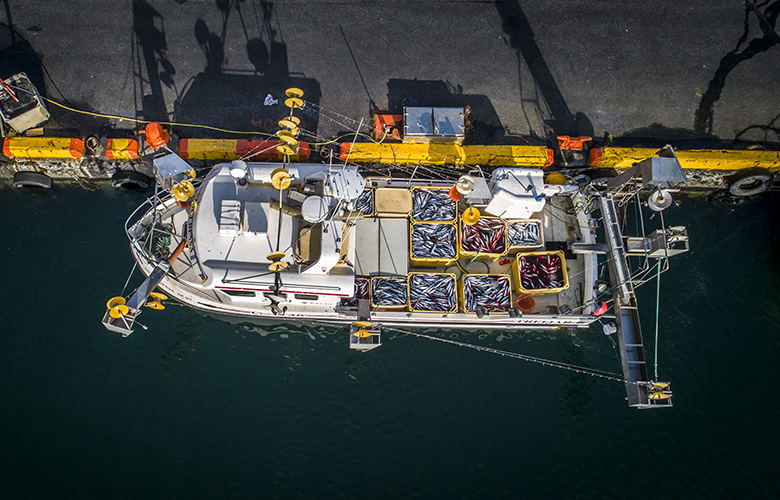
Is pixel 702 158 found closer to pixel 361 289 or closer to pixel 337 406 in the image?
pixel 361 289

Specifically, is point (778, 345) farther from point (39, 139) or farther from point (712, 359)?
point (39, 139)

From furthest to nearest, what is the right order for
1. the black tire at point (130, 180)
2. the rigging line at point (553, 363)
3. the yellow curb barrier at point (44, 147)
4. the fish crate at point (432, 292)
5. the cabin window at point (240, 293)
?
1. the black tire at point (130, 180)
2. the yellow curb barrier at point (44, 147)
3. the rigging line at point (553, 363)
4. the fish crate at point (432, 292)
5. the cabin window at point (240, 293)

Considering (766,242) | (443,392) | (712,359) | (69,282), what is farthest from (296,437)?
(766,242)

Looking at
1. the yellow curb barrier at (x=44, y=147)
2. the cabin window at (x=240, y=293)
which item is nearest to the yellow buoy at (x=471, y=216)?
the cabin window at (x=240, y=293)

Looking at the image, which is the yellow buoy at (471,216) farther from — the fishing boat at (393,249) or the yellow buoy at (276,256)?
the yellow buoy at (276,256)

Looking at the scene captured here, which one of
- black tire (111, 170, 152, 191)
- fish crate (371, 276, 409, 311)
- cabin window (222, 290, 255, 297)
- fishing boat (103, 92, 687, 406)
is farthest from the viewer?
→ black tire (111, 170, 152, 191)

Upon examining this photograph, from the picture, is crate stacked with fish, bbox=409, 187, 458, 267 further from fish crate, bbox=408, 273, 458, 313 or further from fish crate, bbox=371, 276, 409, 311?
fish crate, bbox=371, 276, 409, 311

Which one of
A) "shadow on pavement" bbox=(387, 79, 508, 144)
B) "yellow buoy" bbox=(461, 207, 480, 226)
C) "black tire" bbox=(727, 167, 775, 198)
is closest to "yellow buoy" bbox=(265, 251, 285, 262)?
"yellow buoy" bbox=(461, 207, 480, 226)
